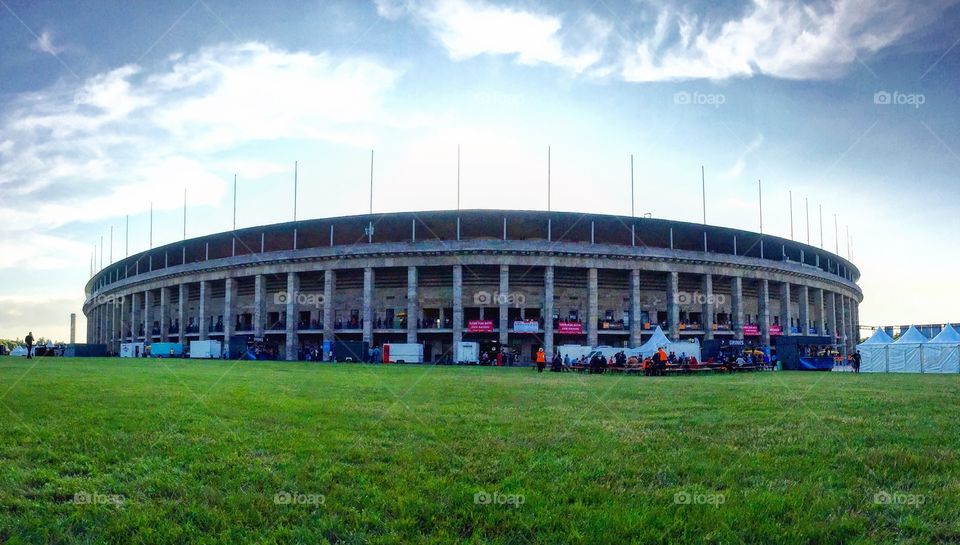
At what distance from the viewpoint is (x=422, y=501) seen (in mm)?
5133

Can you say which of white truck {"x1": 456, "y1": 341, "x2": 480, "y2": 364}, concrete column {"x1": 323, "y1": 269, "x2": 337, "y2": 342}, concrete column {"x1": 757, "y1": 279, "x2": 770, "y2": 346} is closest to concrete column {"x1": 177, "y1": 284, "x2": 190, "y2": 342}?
→ concrete column {"x1": 323, "y1": 269, "x2": 337, "y2": 342}

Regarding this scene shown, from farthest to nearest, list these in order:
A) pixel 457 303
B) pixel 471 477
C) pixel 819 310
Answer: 1. pixel 819 310
2. pixel 457 303
3. pixel 471 477

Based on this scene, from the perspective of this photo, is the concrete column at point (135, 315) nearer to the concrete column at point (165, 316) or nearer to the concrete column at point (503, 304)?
the concrete column at point (165, 316)

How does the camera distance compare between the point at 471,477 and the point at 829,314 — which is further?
the point at 829,314

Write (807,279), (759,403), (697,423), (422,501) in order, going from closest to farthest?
1. (422,501)
2. (697,423)
3. (759,403)
4. (807,279)

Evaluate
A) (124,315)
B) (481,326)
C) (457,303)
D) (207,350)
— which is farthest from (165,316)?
(481,326)

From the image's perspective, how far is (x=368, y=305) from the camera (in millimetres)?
62688

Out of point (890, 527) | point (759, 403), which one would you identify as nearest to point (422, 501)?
point (890, 527)

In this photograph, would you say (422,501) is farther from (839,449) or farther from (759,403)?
(759,403)

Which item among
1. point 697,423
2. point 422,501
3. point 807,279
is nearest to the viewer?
point 422,501

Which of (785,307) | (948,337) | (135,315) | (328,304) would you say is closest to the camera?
(948,337)

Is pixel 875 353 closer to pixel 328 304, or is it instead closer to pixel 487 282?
pixel 487 282

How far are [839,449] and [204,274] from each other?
243 feet

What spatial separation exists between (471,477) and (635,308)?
59414mm
